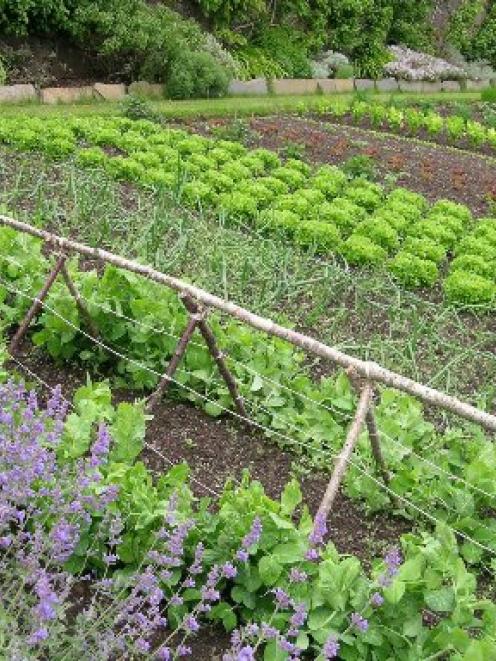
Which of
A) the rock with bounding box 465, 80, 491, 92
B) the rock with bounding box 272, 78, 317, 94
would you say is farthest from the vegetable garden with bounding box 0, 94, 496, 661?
the rock with bounding box 465, 80, 491, 92

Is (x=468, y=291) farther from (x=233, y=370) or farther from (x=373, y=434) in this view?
(x=373, y=434)

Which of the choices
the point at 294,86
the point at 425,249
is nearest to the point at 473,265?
the point at 425,249

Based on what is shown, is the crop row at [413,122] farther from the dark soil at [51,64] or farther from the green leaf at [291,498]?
the green leaf at [291,498]

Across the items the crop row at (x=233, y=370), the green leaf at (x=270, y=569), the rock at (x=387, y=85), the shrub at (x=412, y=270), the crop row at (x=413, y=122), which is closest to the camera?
the green leaf at (x=270, y=569)

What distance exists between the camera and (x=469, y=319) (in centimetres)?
809

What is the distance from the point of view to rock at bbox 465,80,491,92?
938 inches

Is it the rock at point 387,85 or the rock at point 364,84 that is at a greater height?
the rock at point 364,84

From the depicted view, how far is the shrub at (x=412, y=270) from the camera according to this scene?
8477mm

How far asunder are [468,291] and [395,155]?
16.6 ft

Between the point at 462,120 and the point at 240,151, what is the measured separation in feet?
18.8

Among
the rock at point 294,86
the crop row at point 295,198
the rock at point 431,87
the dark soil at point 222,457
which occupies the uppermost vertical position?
the dark soil at point 222,457

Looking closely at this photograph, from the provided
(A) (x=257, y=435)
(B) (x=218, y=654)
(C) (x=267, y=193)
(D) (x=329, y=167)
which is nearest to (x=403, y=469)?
(A) (x=257, y=435)

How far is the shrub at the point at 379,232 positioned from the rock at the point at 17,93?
627 cm

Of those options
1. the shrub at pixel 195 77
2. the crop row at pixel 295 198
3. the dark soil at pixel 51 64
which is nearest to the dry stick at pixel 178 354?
the crop row at pixel 295 198
